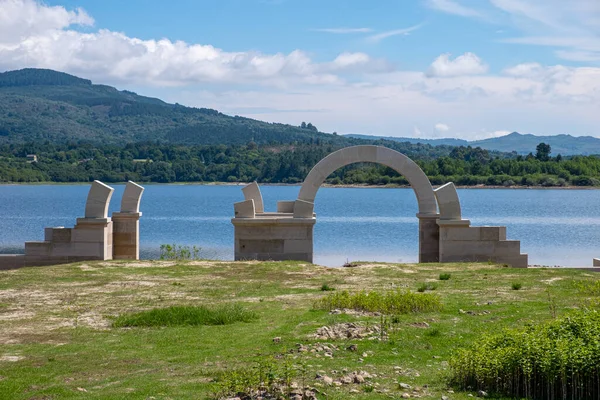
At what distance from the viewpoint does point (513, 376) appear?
876cm

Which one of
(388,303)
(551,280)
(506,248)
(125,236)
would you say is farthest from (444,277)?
(125,236)

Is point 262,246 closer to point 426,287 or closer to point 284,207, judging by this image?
point 284,207

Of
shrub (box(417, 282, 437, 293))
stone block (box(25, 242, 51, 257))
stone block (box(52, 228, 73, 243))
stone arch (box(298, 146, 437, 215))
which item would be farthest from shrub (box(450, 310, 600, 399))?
stone block (box(25, 242, 51, 257))

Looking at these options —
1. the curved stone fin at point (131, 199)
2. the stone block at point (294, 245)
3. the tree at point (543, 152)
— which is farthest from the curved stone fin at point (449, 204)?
the tree at point (543, 152)

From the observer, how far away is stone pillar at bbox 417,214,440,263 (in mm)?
24047

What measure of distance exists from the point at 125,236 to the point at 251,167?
4540 inches

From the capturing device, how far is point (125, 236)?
24.2 m

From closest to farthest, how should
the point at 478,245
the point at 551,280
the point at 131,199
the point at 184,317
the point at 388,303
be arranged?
the point at 184,317, the point at 388,303, the point at 551,280, the point at 478,245, the point at 131,199

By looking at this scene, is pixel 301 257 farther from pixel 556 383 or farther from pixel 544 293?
pixel 556 383

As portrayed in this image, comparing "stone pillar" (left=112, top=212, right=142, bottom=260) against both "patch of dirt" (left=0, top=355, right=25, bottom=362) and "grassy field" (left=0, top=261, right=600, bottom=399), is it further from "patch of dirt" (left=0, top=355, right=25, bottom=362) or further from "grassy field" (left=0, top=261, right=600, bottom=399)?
"patch of dirt" (left=0, top=355, right=25, bottom=362)

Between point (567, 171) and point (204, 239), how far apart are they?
3076 inches

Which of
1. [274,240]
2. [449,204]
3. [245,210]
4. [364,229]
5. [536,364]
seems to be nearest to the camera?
[536,364]

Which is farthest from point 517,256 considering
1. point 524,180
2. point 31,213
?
point 524,180

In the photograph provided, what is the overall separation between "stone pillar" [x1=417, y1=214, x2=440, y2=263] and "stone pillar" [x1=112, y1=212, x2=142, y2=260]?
8.81m
